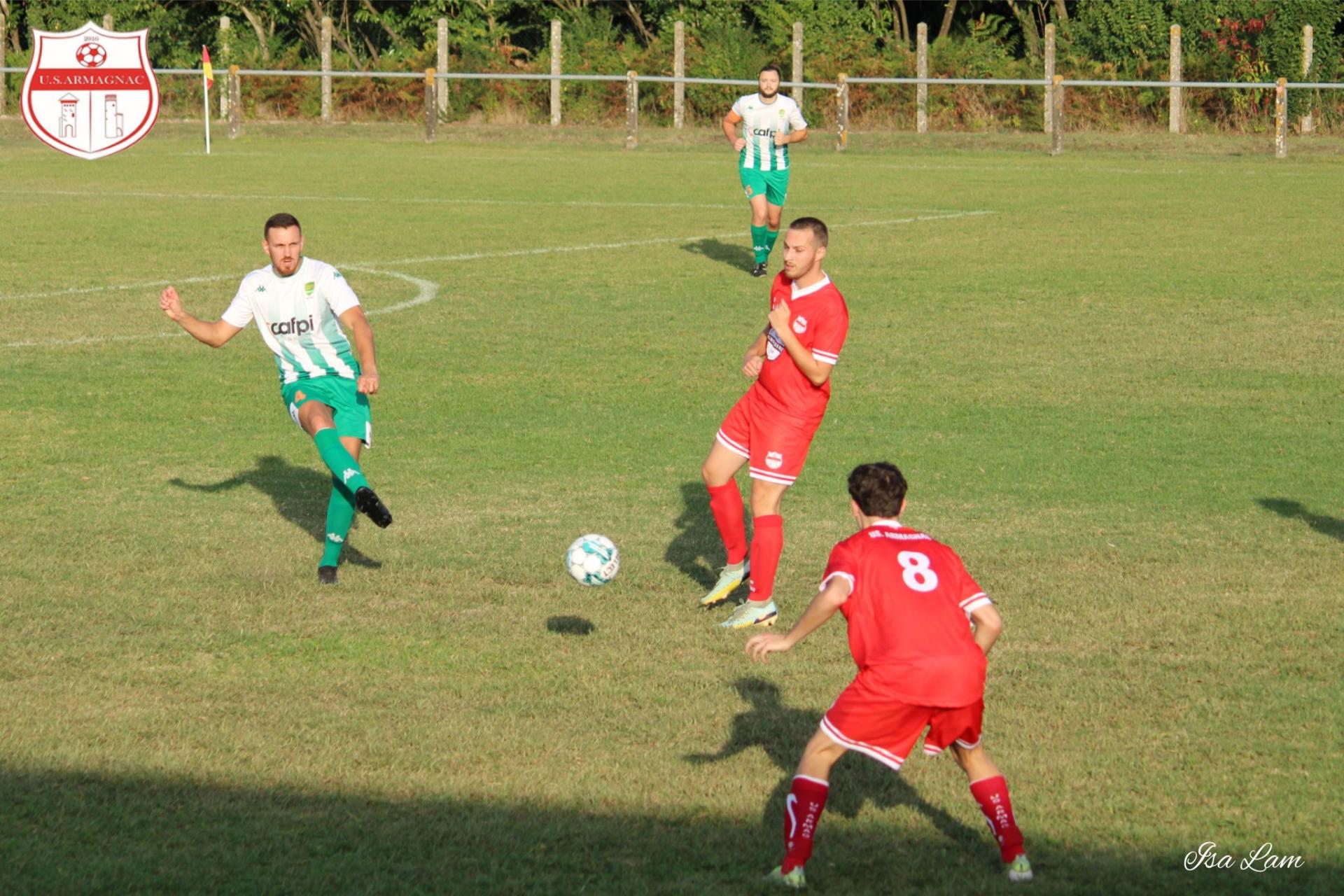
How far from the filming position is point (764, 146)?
20375 millimetres

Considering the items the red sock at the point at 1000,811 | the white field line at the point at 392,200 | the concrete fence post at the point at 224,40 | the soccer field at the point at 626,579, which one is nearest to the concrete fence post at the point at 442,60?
the concrete fence post at the point at 224,40

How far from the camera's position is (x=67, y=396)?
13.8 metres

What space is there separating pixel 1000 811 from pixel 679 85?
41.9 m

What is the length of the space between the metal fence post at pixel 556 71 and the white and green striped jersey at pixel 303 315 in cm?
3770

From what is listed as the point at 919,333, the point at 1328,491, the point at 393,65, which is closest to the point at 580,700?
the point at 1328,491

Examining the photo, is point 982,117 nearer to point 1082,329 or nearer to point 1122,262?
point 1122,262

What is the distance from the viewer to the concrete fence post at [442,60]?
4778 centimetres

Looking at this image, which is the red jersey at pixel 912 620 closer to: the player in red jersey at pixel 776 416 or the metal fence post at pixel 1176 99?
the player in red jersey at pixel 776 416

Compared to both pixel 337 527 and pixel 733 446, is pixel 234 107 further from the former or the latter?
pixel 733 446

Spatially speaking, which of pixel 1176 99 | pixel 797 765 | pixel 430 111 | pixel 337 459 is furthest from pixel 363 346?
pixel 1176 99

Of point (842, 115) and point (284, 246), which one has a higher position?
point (842, 115)

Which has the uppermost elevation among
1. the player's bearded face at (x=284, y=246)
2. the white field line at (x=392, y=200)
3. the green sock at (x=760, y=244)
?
the white field line at (x=392, y=200)

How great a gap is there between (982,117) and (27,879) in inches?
1665

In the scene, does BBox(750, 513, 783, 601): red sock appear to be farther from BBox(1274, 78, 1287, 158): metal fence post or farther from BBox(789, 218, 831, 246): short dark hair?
BBox(1274, 78, 1287, 158): metal fence post
